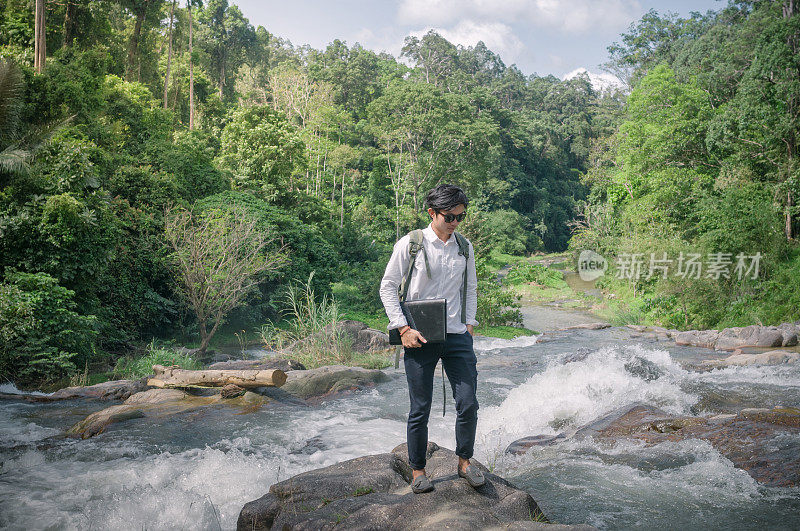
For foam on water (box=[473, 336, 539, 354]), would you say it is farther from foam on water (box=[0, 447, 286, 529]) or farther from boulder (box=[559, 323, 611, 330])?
foam on water (box=[0, 447, 286, 529])

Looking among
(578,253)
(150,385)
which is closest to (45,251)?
(150,385)

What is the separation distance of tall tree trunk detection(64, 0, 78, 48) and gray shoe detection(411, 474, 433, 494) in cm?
2139

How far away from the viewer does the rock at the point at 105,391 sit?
888 centimetres

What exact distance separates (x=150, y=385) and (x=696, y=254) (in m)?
16.5

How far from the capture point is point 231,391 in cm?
850

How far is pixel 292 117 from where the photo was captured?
31.6m

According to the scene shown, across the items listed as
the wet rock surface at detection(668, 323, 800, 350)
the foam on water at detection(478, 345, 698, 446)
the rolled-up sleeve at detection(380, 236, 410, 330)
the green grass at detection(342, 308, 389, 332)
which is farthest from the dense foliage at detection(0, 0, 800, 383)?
the rolled-up sleeve at detection(380, 236, 410, 330)

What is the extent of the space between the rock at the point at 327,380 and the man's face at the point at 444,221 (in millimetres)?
5967

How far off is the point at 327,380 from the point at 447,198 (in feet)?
21.1

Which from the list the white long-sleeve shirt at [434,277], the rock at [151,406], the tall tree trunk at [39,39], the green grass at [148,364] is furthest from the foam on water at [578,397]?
the tall tree trunk at [39,39]

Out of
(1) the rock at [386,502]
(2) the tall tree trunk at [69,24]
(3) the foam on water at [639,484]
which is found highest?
(2) the tall tree trunk at [69,24]

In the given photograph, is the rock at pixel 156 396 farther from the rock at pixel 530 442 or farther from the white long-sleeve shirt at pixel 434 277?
the white long-sleeve shirt at pixel 434 277

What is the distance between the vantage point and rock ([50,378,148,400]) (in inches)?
349

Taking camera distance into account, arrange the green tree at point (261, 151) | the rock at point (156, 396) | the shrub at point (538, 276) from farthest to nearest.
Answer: the shrub at point (538, 276), the green tree at point (261, 151), the rock at point (156, 396)
